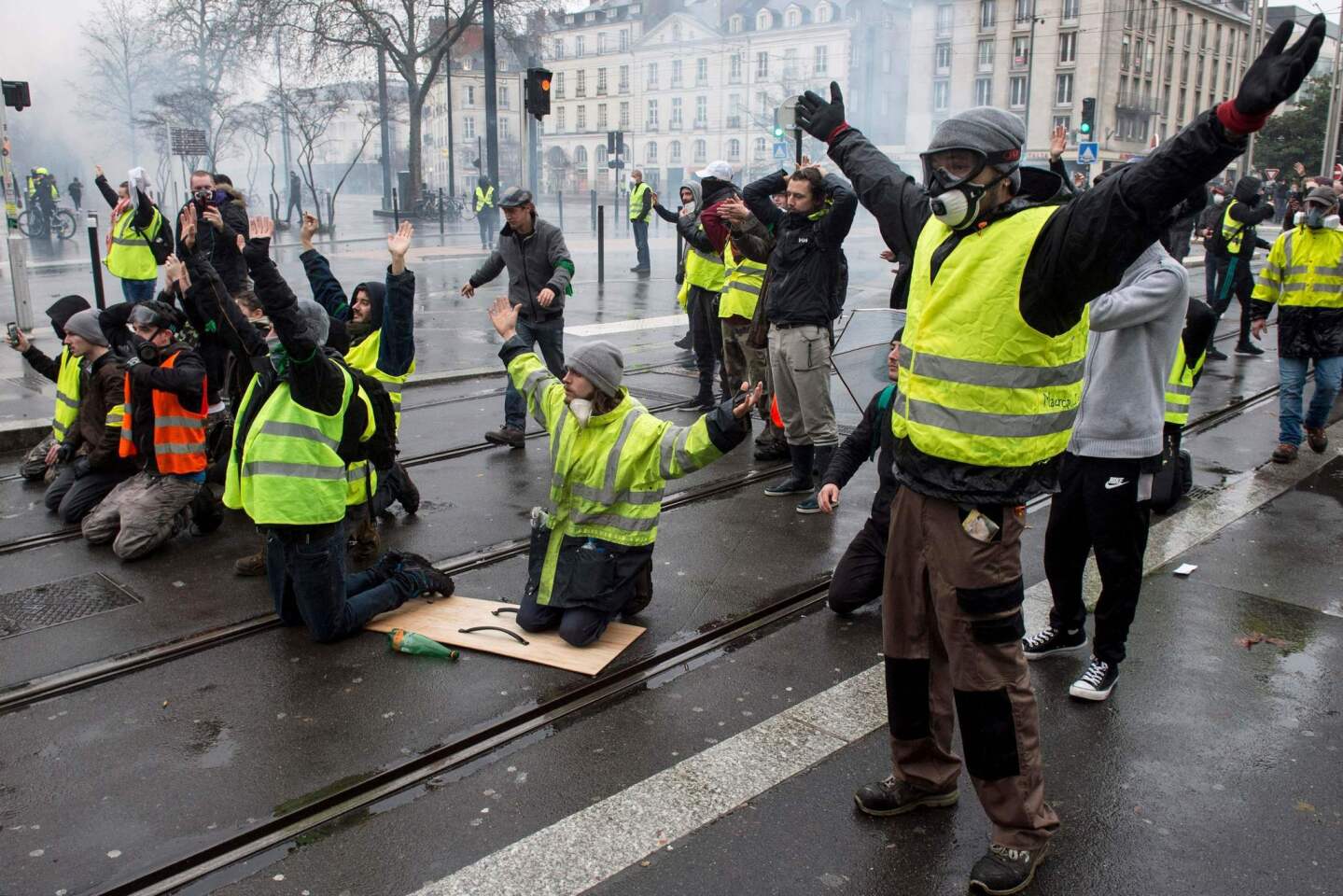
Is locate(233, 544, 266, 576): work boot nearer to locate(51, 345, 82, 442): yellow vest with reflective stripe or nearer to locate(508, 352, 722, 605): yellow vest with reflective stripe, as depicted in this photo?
locate(508, 352, 722, 605): yellow vest with reflective stripe

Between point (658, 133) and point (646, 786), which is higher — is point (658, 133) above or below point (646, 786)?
above

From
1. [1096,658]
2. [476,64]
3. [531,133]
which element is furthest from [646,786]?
[476,64]

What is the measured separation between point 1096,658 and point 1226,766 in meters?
0.59

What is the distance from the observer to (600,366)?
452cm

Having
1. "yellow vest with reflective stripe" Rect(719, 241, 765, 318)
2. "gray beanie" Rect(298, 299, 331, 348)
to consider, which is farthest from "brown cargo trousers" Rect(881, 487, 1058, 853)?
"yellow vest with reflective stripe" Rect(719, 241, 765, 318)

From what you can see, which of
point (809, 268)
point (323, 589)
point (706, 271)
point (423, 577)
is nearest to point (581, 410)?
point (423, 577)

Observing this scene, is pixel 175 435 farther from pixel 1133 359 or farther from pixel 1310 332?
pixel 1310 332

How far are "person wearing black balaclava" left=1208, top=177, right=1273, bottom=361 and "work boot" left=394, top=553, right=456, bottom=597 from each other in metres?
9.41

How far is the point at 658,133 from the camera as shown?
71.5 metres

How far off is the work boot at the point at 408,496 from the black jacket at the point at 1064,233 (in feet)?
12.2

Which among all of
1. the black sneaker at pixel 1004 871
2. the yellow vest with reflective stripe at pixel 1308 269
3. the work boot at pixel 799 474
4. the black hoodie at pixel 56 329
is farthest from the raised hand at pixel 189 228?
the yellow vest with reflective stripe at pixel 1308 269

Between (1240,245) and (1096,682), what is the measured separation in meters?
9.80

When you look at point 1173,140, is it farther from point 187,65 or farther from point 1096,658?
point 187,65

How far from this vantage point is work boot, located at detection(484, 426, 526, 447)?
25.8 feet
